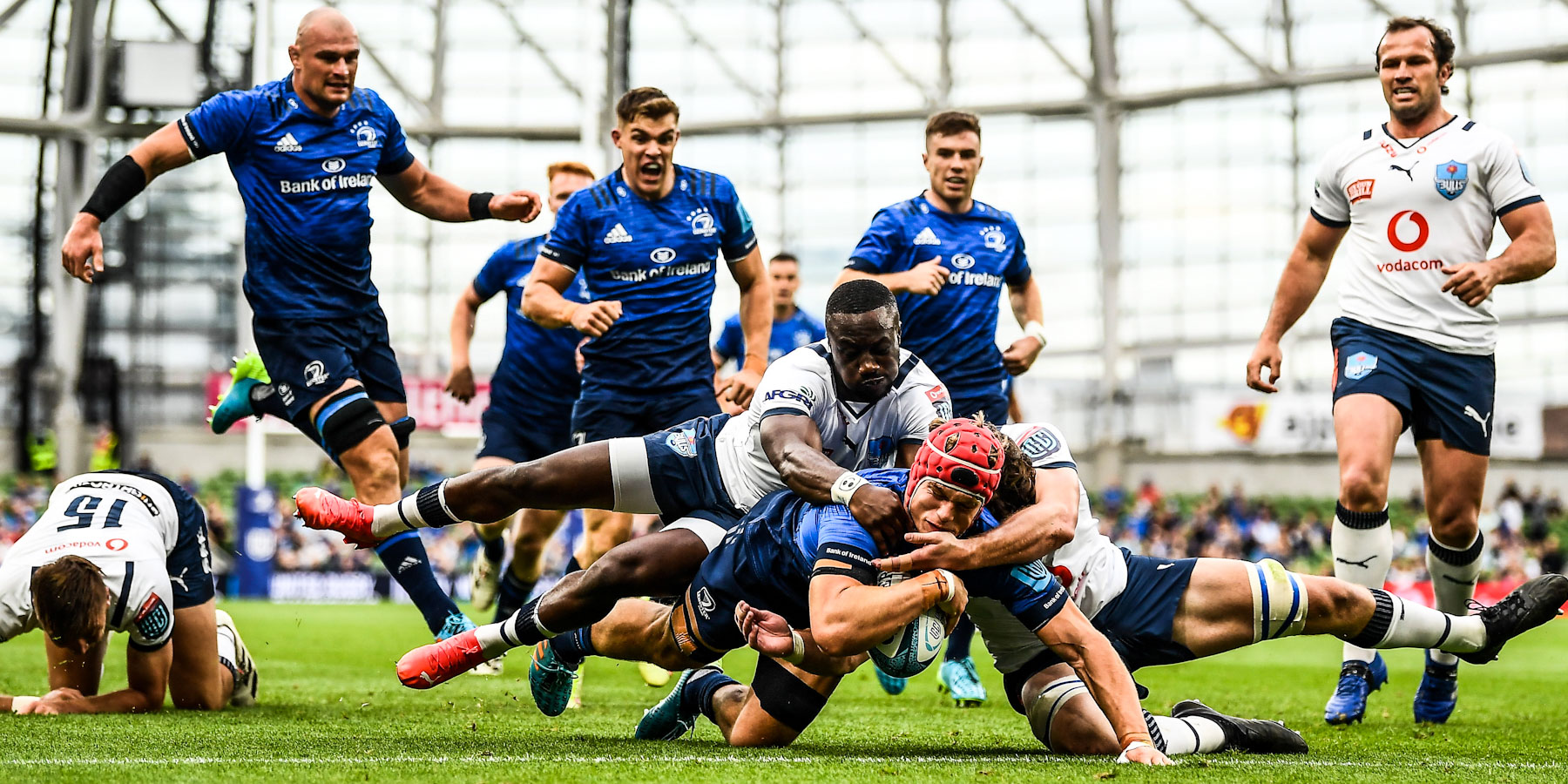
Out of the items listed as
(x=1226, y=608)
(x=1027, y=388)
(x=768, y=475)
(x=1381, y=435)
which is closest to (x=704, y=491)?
(x=768, y=475)

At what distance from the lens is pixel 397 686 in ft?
27.6

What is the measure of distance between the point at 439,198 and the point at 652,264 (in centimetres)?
110

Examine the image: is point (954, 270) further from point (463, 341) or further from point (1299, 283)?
point (463, 341)

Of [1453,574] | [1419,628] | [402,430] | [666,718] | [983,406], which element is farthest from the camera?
[983,406]

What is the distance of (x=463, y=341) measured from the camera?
1023cm

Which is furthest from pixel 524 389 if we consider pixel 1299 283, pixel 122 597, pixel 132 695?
pixel 1299 283

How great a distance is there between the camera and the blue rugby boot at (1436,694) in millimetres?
6652

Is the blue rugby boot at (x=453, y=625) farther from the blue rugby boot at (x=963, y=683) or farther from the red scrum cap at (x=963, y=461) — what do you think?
the red scrum cap at (x=963, y=461)

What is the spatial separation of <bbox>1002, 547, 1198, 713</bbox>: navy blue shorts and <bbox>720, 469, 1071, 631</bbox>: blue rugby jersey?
1.44 feet

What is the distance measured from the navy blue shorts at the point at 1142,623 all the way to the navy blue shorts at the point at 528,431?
4699 millimetres

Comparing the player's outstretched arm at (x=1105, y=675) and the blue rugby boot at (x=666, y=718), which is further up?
the player's outstretched arm at (x=1105, y=675)

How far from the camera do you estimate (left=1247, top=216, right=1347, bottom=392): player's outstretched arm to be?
6.92 meters

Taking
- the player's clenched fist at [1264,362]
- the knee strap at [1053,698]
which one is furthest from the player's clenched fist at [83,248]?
the player's clenched fist at [1264,362]

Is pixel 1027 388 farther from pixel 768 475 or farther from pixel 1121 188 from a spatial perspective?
pixel 768 475
